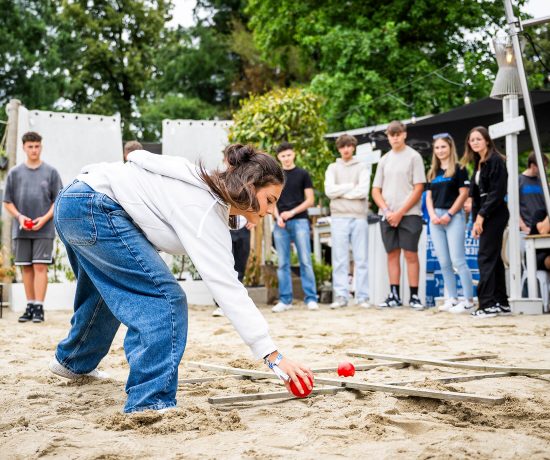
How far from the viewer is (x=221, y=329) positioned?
6.67 m

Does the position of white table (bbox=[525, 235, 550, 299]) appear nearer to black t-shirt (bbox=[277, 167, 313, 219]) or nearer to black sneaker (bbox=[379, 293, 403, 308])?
black sneaker (bbox=[379, 293, 403, 308])

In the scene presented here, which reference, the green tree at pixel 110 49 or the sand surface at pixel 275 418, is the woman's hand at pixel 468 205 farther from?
the green tree at pixel 110 49

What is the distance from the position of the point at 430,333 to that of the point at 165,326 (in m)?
3.52

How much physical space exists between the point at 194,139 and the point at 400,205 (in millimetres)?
3617

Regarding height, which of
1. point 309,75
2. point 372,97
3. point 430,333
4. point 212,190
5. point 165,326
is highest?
point 309,75

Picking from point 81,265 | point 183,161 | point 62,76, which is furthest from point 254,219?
point 62,76

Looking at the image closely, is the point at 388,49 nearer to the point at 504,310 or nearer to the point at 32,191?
the point at 504,310

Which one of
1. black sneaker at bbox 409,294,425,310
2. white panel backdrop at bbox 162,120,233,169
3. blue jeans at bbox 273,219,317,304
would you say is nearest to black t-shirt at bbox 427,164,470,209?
black sneaker at bbox 409,294,425,310

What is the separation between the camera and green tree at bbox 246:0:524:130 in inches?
770

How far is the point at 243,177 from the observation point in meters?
3.00

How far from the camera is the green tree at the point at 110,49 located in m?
29.1

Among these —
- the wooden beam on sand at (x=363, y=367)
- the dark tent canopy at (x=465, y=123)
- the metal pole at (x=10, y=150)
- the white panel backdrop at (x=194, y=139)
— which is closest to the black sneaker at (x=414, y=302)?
the dark tent canopy at (x=465, y=123)

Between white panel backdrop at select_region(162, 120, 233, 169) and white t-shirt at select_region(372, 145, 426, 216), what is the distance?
9.52 feet

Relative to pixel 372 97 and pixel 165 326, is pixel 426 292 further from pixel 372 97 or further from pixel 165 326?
pixel 372 97
